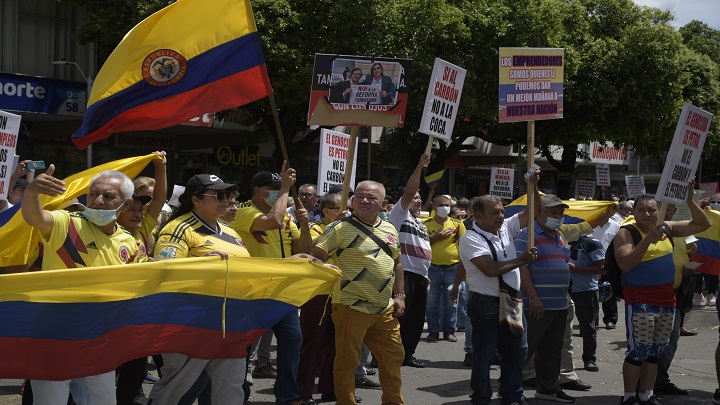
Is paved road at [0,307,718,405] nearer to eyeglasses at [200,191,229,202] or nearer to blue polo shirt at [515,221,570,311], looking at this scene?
blue polo shirt at [515,221,570,311]

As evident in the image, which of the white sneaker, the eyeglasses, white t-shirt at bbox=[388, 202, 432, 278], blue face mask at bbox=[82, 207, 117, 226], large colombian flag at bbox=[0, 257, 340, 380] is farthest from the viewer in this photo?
the white sneaker

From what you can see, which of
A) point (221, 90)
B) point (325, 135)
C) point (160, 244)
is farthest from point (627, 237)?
point (325, 135)

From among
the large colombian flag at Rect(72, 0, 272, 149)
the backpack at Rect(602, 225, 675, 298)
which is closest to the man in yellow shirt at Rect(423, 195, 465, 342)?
the backpack at Rect(602, 225, 675, 298)

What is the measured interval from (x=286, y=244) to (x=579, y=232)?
3.52 m

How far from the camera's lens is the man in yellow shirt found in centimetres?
1284

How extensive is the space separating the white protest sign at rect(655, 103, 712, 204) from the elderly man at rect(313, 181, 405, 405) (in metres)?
2.50

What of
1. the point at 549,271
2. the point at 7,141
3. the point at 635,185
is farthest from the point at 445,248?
the point at 635,185

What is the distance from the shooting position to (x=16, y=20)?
22.9m

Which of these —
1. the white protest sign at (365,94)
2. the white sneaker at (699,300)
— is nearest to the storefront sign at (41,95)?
the white sneaker at (699,300)

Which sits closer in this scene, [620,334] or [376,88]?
[376,88]

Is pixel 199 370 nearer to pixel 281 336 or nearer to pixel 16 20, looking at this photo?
pixel 281 336

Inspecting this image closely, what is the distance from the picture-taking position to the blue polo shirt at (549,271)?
27.8ft

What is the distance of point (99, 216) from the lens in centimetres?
550

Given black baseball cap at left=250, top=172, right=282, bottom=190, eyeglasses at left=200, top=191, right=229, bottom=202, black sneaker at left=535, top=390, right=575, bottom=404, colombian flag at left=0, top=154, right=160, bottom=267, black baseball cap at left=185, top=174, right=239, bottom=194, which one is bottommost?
black sneaker at left=535, top=390, right=575, bottom=404
